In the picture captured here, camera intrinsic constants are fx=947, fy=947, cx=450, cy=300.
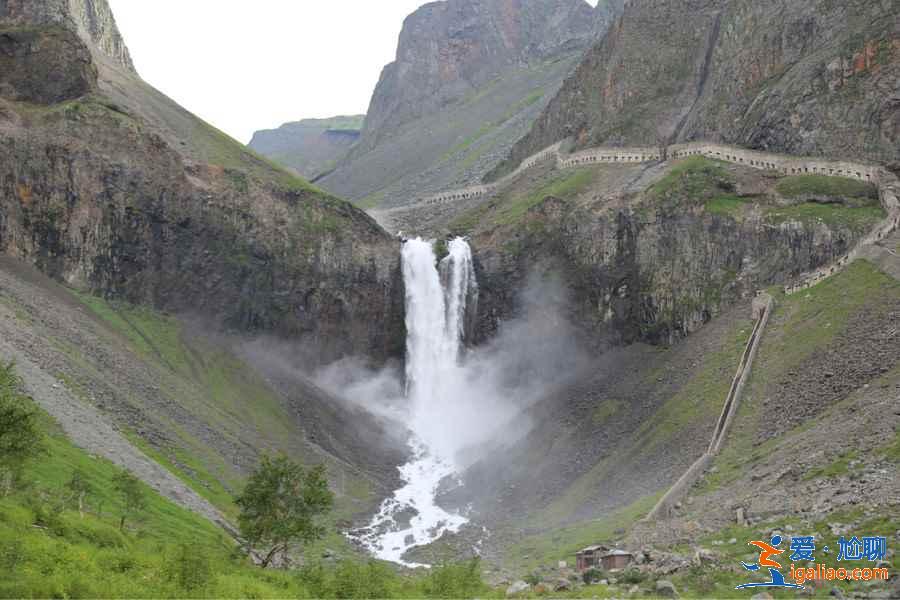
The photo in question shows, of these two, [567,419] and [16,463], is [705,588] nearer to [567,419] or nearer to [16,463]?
[16,463]

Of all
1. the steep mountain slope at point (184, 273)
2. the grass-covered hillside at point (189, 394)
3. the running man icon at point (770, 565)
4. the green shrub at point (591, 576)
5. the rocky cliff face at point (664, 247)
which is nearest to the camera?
the running man icon at point (770, 565)

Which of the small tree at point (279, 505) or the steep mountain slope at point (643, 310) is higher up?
the steep mountain slope at point (643, 310)

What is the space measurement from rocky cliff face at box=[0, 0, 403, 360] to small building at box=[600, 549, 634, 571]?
209 ft

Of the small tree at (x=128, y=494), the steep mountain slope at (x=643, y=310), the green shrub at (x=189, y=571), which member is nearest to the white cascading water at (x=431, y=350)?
the steep mountain slope at (x=643, y=310)

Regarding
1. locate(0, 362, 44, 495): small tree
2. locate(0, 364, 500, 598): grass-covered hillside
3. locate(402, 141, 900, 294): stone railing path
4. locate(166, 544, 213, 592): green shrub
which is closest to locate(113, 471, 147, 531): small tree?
locate(0, 364, 500, 598): grass-covered hillside

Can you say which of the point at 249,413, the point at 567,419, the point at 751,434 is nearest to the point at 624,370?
the point at 567,419

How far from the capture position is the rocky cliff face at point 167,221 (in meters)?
95.0

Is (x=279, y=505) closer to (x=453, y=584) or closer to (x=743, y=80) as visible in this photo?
(x=453, y=584)

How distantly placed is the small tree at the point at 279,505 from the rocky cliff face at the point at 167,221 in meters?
55.0

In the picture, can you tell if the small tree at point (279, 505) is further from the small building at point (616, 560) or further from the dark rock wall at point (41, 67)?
the dark rock wall at point (41, 67)

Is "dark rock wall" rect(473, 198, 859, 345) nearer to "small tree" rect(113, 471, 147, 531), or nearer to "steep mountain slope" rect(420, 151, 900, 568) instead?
"steep mountain slope" rect(420, 151, 900, 568)

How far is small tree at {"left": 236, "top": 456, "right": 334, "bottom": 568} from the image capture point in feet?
155

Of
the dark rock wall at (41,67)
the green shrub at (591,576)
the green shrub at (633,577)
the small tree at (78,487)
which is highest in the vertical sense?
the dark rock wall at (41,67)

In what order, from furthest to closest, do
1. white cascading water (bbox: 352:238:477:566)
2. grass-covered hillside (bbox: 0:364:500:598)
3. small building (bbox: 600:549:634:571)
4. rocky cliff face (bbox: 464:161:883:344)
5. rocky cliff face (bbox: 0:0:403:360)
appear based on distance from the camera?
1. rocky cliff face (bbox: 0:0:403:360)
2. white cascading water (bbox: 352:238:477:566)
3. rocky cliff face (bbox: 464:161:883:344)
4. small building (bbox: 600:549:634:571)
5. grass-covered hillside (bbox: 0:364:500:598)
